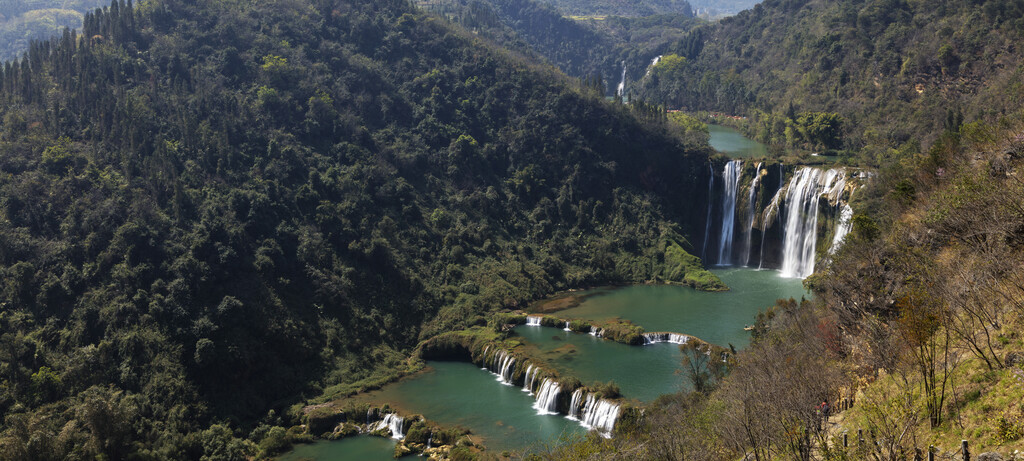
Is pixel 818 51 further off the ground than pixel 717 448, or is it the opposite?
pixel 818 51

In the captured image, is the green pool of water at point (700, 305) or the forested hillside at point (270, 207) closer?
the forested hillside at point (270, 207)

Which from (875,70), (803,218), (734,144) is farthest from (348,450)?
(875,70)

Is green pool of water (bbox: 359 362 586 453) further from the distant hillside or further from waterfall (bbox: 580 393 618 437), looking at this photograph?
the distant hillside

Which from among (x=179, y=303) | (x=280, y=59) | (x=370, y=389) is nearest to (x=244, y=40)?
(x=280, y=59)

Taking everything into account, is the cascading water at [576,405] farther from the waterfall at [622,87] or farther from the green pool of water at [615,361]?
the waterfall at [622,87]

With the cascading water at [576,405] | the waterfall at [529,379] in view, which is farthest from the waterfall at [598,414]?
the waterfall at [529,379]

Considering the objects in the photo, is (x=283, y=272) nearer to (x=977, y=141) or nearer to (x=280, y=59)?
(x=280, y=59)
